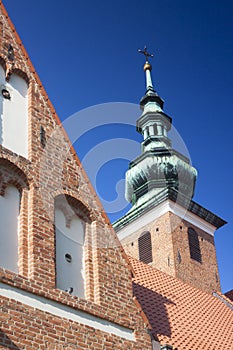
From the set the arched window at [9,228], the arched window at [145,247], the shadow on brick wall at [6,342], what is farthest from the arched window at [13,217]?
the arched window at [145,247]

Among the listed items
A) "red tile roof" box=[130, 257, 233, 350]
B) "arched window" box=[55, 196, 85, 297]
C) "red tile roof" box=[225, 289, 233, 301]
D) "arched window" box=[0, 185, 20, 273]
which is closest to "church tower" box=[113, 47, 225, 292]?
"red tile roof" box=[225, 289, 233, 301]

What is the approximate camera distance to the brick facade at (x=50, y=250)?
7785 mm

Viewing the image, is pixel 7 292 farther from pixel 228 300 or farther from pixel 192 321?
pixel 228 300

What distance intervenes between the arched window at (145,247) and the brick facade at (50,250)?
13.0 m

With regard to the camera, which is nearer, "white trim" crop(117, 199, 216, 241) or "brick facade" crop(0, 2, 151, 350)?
"brick facade" crop(0, 2, 151, 350)

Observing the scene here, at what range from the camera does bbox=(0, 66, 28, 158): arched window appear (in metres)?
9.34

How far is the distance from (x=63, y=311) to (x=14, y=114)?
331 centimetres

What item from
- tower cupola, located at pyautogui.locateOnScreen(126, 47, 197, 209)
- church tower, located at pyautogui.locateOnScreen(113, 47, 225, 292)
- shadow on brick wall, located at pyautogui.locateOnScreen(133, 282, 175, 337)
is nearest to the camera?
shadow on brick wall, located at pyautogui.locateOnScreen(133, 282, 175, 337)

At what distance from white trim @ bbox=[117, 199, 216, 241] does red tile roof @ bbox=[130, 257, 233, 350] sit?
26.1 ft

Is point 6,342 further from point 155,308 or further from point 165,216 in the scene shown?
point 165,216

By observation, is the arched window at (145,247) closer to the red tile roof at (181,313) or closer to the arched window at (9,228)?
the red tile roof at (181,313)

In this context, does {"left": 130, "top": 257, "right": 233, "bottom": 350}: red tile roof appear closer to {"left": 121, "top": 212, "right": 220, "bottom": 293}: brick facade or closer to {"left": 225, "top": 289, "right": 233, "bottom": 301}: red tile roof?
{"left": 225, "top": 289, "right": 233, "bottom": 301}: red tile roof

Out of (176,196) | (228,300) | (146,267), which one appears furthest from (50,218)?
(176,196)

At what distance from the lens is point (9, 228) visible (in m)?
8.44
